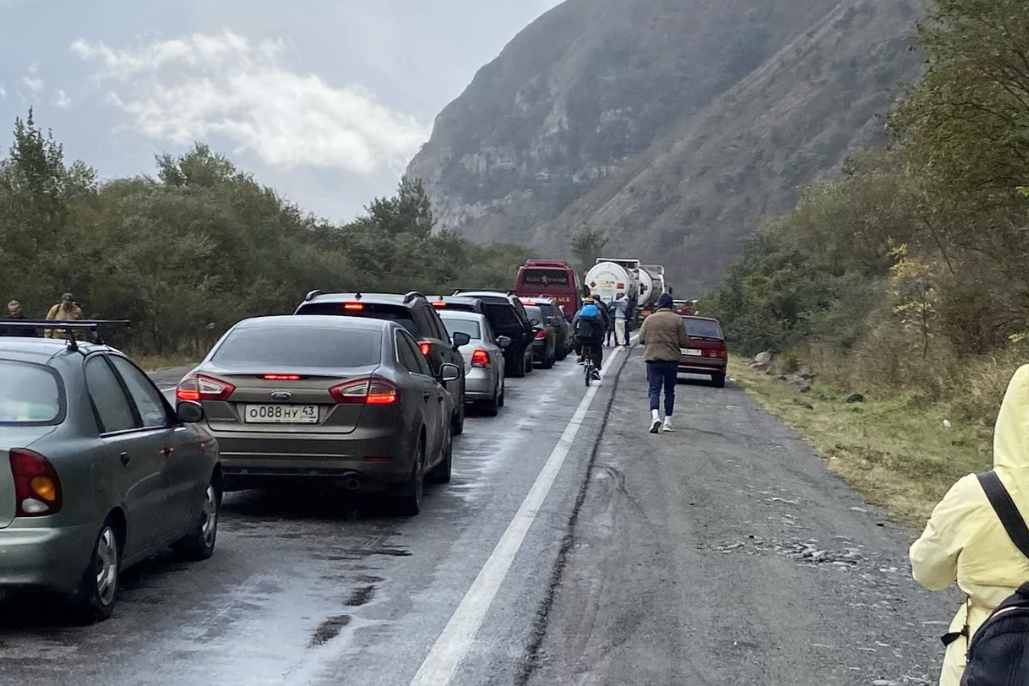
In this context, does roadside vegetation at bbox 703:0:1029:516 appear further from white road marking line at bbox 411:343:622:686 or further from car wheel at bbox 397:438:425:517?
car wheel at bbox 397:438:425:517

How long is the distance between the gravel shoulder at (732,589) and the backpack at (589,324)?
11.2m

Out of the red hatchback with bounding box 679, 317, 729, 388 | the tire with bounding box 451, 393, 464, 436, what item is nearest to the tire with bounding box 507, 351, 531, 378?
the red hatchback with bounding box 679, 317, 729, 388

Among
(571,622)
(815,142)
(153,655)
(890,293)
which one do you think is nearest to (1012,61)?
(890,293)

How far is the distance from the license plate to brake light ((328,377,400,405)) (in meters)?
0.22

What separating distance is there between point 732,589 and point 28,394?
4178mm

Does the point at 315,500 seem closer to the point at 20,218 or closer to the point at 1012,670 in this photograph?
the point at 1012,670

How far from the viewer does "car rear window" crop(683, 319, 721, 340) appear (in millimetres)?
28328

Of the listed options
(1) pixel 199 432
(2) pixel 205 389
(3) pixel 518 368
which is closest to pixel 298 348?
(2) pixel 205 389

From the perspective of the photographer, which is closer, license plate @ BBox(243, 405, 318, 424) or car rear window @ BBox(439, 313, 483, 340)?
license plate @ BBox(243, 405, 318, 424)

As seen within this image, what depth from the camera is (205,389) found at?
Result: 9.68 meters

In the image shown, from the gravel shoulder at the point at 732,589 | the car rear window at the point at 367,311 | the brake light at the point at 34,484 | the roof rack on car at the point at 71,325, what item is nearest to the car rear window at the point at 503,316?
the car rear window at the point at 367,311

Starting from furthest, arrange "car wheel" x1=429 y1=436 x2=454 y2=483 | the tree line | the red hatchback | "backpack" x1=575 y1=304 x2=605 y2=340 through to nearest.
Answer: the red hatchback, "backpack" x1=575 y1=304 x2=605 y2=340, the tree line, "car wheel" x1=429 y1=436 x2=454 y2=483

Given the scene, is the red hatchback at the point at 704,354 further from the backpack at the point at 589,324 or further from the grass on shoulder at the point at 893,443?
the backpack at the point at 589,324

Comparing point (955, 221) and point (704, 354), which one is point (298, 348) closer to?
point (955, 221)
